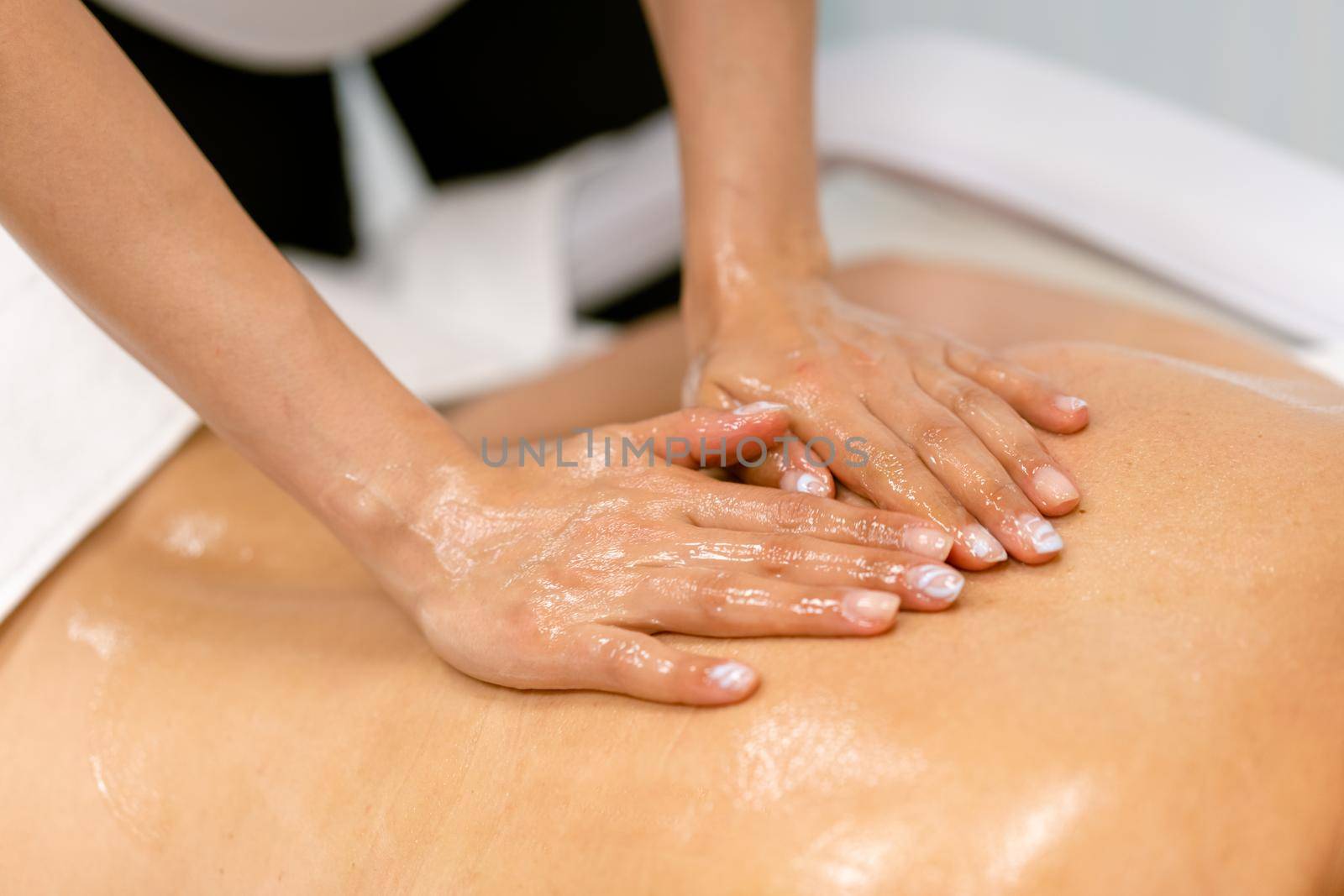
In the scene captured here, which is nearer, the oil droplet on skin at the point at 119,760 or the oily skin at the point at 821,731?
the oily skin at the point at 821,731

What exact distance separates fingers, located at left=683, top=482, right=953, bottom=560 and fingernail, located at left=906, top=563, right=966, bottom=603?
3cm

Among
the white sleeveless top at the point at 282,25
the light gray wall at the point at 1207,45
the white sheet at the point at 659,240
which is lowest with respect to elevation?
the light gray wall at the point at 1207,45

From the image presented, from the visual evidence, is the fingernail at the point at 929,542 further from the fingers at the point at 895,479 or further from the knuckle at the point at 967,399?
the knuckle at the point at 967,399

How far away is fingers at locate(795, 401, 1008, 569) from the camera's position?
0.77 meters

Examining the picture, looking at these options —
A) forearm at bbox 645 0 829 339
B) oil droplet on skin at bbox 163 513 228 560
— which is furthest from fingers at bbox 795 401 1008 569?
oil droplet on skin at bbox 163 513 228 560

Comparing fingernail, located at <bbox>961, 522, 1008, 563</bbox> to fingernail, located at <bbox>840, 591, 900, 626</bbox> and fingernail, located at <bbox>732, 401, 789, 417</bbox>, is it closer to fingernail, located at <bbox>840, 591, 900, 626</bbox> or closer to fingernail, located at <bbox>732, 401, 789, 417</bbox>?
fingernail, located at <bbox>840, 591, 900, 626</bbox>

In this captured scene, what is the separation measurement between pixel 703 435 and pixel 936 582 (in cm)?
22

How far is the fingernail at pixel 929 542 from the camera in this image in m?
0.76

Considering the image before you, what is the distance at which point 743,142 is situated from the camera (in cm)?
109

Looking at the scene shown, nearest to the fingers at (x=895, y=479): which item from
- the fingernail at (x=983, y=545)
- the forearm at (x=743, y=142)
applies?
the fingernail at (x=983, y=545)

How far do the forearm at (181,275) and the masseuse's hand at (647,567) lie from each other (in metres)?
0.08

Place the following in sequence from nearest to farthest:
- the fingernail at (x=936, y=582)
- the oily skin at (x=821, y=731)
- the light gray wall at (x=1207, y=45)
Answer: the oily skin at (x=821, y=731), the fingernail at (x=936, y=582), the light gray wall at (x=1207, y=45)

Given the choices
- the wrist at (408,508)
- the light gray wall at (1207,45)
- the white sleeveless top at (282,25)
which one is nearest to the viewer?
the wrist at (408,508)

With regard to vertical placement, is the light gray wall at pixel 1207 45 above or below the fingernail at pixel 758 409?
below
